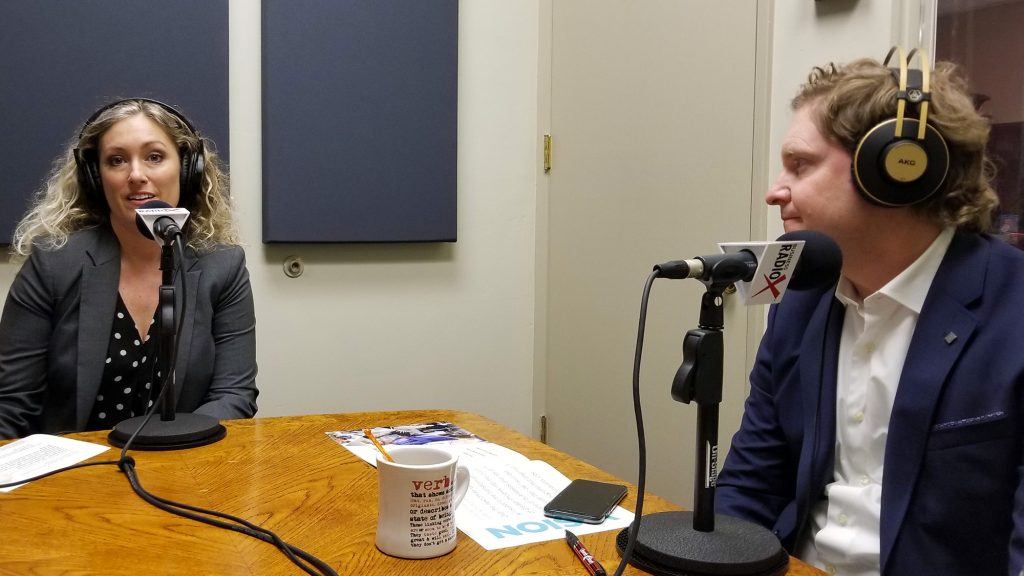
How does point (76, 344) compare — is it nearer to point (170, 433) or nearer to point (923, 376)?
point (170, 433)

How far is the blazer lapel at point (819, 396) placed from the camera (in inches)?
48.3

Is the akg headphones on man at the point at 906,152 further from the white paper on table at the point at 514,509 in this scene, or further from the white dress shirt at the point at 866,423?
the white paper on table at the point at 514,509

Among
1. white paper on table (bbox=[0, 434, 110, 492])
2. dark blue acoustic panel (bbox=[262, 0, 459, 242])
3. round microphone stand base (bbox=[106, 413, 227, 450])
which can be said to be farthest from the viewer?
dark blue acoustic panel (bbox=[262, 0, 459, 242])

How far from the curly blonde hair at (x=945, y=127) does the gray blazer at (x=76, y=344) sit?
1298 millimetres

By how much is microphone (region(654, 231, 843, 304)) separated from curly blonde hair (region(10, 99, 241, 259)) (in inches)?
57.0

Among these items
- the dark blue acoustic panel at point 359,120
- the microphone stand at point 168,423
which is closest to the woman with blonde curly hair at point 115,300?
the microphone stand at point 168,423

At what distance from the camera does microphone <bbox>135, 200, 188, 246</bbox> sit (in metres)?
1.34

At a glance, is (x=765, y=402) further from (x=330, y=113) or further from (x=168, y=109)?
(x=330, y=113)

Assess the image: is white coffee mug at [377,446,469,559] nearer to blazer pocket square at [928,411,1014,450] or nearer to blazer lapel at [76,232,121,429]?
blazer pocket square at [928,411,1014,450]

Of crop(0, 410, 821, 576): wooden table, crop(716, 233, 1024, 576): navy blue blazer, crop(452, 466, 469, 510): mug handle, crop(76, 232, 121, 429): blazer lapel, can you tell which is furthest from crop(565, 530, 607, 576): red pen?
crop(76, 232, 121, 429): blazer lapel

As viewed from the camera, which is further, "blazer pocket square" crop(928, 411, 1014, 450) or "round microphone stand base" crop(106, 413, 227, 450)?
"round microphone stand base" crop(106, 413, 227, 450)

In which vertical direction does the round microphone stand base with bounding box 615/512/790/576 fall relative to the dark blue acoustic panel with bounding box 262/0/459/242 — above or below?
below

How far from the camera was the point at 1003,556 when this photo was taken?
1059 millimetres

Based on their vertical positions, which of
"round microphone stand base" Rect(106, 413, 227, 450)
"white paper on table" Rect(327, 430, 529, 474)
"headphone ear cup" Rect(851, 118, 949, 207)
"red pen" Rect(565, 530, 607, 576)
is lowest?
"white paper on table" Rect(327, 430, 529, 474)
